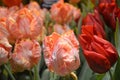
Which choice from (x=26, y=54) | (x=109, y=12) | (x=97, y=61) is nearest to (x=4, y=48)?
A: (x=26, y=54)

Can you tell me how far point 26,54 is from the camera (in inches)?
32.0

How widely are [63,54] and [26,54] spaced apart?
112 mm

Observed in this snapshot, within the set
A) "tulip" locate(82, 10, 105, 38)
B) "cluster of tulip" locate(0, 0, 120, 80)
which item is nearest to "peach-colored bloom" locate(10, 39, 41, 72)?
"cluster of tulip" locate(0, 0, 120, 80)

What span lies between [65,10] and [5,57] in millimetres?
491

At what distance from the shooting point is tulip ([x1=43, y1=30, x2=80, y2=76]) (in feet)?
2.40

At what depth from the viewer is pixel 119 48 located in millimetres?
837

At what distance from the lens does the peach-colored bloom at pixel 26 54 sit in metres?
0.81

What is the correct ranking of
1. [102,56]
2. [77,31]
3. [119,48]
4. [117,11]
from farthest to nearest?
[77,31], [117,11], [119,48], [102,56]

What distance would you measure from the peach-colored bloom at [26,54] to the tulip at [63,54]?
58mm

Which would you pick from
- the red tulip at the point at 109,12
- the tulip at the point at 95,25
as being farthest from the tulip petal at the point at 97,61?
the red tulip at the point at 109,12

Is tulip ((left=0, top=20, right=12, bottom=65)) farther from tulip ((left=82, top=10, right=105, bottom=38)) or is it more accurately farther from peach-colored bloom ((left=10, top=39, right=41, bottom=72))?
tulip ((left=82, top=10, right=105, bottom=38))

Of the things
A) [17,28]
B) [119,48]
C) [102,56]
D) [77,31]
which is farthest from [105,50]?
[77,31]

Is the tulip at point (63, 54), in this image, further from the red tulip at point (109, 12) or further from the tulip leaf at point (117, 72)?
the red tulip at point (109, 12)

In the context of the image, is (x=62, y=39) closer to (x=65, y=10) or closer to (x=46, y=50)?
(x=46, y=50)
